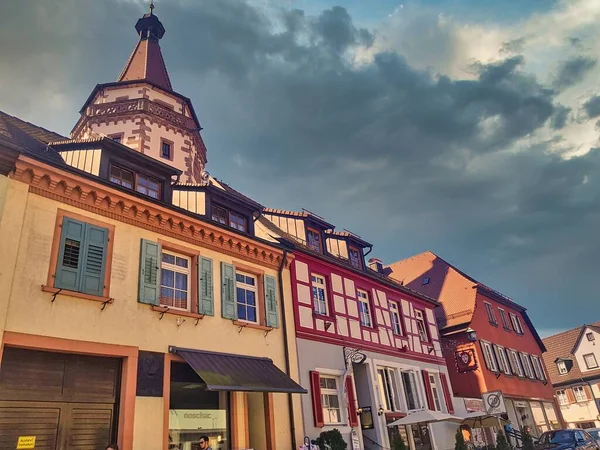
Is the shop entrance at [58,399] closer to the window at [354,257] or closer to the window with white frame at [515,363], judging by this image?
the window at [354,257]

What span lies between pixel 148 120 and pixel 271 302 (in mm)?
14115

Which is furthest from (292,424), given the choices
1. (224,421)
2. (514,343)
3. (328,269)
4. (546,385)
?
(546,385)

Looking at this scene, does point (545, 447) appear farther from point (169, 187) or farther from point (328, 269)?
point (169, 187)

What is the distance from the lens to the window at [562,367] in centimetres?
5153

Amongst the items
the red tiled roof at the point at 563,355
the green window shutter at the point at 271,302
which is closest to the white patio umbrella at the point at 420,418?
Answer: the green window shutter at the point at 271,302

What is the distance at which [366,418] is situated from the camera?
19156mm

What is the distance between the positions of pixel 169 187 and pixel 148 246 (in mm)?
2818

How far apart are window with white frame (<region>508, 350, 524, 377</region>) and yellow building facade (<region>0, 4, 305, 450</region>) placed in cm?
2207

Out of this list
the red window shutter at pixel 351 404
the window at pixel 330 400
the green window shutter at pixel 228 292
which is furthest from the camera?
the red window shutter at pixel 351 404

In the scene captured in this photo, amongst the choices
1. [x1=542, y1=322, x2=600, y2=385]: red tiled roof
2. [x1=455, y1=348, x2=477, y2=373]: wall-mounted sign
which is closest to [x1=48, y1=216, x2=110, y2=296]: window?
[x1=455, y1=348, x2=477, y2=373]: wall-mounted sign

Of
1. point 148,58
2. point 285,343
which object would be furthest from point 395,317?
point 148,58

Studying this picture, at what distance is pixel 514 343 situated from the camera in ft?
115

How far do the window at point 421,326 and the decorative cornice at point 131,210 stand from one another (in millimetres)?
11708

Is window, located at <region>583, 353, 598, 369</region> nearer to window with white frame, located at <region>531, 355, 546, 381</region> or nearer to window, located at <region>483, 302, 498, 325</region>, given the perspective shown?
window with white frame, located at <region>531, 355, 546, 381</region>
